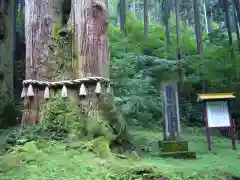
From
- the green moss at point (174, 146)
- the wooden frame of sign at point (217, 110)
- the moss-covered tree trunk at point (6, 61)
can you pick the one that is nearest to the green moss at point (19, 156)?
the green moss at point (174, 146)

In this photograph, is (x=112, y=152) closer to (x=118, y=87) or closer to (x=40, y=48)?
(x=40, y=48)

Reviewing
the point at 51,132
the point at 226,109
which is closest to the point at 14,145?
the point at 51,132

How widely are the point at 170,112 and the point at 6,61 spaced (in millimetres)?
4685

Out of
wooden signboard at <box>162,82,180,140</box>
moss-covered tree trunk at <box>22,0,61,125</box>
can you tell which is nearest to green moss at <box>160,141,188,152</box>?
wooden signboard at <box>162,82,180,140</box>

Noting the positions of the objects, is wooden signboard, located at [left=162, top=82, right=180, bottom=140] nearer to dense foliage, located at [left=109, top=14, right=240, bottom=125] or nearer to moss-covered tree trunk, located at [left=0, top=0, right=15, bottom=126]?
dense foliage, located at [left=109, top=14, right=240, bottom=125]

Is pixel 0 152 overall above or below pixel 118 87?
below

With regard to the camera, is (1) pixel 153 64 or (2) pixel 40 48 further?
(1) pixel 153 64

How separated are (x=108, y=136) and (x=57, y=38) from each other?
2029 millimetres

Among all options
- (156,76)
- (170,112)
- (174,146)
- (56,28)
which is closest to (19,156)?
(56,28)

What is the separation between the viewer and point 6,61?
797 centimetres

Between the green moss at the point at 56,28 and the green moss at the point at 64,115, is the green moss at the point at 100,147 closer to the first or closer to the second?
the green moss at the point at 64,115

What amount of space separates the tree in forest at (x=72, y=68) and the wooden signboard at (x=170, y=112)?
1.48 m

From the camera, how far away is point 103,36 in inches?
198

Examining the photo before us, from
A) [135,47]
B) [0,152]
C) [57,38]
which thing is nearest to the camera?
[0,152]
